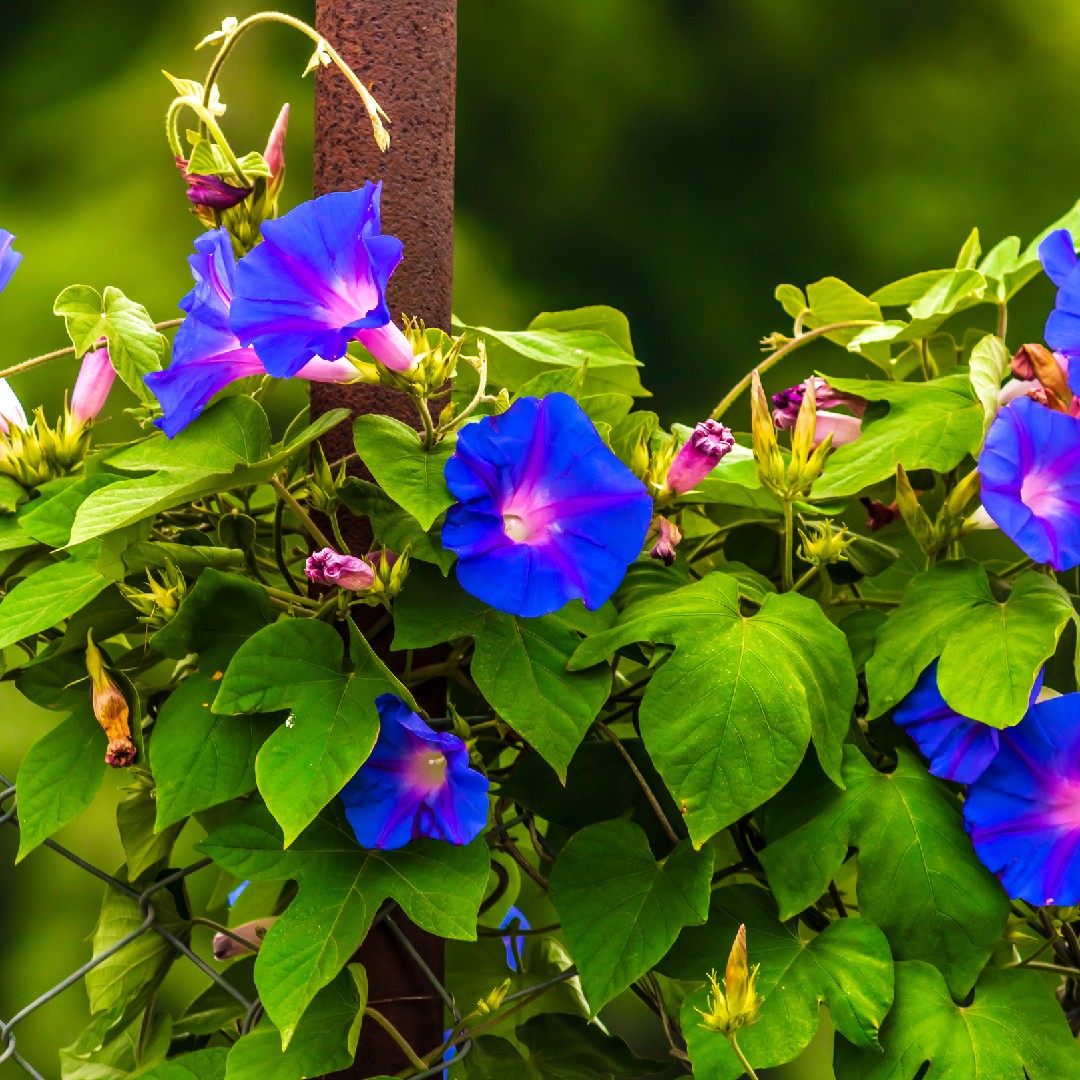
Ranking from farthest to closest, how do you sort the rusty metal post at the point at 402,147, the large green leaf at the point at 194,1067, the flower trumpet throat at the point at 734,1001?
the rusty metal post at the point at 402,147 < the large green leaf at the point at 194,1067 < the flower trumpet throat at the point at 734,1001

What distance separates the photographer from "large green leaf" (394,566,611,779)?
620mm

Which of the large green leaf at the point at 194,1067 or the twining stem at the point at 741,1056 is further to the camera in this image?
the large green leaf at the point at 194,1067

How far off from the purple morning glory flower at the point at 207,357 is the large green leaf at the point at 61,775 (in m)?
0.16

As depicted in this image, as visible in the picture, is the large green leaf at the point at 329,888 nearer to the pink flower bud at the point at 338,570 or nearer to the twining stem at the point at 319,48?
the pink flower bud at the point at 338,570

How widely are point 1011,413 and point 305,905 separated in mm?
419

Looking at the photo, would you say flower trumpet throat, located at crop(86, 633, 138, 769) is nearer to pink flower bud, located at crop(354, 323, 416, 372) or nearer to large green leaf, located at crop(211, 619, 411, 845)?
large green leaf, located at crop(211, 619, 411, 845)

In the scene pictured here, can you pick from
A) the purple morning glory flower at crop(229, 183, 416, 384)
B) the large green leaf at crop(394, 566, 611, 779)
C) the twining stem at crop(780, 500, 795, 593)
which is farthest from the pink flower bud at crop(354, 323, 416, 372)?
the twining stem at crop(780, 500, 795, 593)

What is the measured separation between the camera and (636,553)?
64 centimetres

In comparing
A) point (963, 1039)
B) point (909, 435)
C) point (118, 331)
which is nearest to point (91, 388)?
point (118, 331)

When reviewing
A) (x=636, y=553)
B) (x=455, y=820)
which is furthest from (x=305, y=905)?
(x=636, y=553)

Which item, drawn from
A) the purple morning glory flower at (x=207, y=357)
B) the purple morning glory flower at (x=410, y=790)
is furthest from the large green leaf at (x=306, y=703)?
the purple morning glory flower at (x=207, y=357)

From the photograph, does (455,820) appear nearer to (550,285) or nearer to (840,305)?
(840,305)

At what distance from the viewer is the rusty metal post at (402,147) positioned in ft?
2.63

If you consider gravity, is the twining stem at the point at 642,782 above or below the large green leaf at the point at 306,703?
below
